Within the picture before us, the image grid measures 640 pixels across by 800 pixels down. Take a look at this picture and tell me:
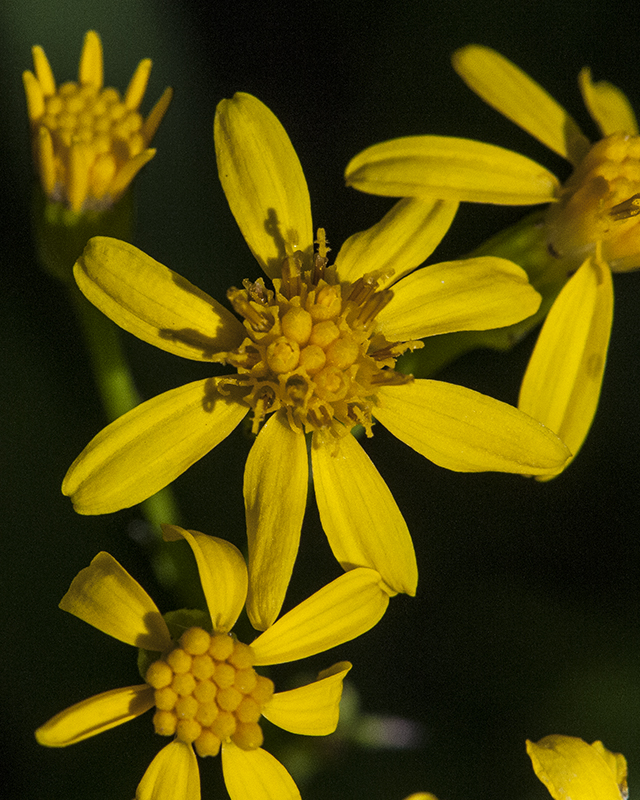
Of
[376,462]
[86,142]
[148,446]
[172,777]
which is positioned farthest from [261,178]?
[172,777]

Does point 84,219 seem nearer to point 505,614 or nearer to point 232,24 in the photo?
point 232,24

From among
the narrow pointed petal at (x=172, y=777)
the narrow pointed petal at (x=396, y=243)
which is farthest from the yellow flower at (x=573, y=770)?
the narrow pointed petal at (x=396, y=243)

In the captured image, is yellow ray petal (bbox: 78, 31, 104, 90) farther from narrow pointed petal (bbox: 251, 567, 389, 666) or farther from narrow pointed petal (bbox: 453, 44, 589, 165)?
narrow pointed petal (bbox: 251, 567, 389, 666)

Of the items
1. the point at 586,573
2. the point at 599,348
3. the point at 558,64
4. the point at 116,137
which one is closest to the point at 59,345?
the point at 116,137

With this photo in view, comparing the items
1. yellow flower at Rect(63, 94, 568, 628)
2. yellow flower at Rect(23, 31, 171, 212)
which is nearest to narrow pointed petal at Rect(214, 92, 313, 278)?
yellow flower at Rect(63, 94, 568, 628)

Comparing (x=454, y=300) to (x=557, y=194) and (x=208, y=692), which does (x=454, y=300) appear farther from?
Answer: (x=208, y=692)

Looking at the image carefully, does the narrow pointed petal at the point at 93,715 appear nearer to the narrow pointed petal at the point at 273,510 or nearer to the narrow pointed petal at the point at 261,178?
the narrow pointed petal at the point at 273,510
